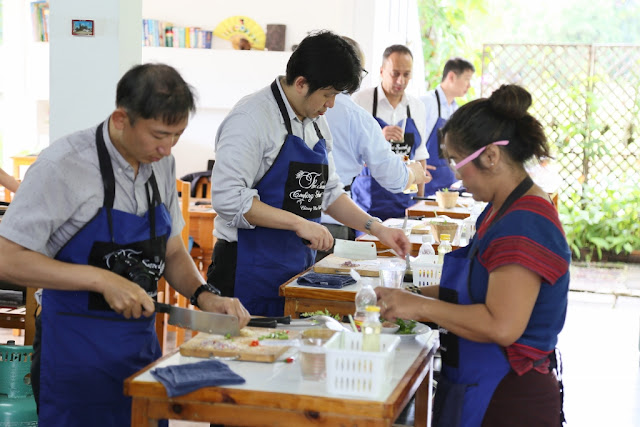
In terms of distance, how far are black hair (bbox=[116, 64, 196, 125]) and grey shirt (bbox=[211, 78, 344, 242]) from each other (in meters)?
0.99

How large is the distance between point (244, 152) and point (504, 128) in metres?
1.24

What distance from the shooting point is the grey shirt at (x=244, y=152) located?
11.5ft

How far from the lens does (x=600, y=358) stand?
6516 millimetres

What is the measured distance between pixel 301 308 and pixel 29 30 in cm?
674

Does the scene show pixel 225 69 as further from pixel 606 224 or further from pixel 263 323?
pixel 263 323

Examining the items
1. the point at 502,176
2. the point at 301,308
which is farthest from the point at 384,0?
the point at 502,176

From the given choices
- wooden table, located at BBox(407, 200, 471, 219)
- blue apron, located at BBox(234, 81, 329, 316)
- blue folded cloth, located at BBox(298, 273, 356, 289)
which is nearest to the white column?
blue apron, located at BBox(234, 81, 329, 316)

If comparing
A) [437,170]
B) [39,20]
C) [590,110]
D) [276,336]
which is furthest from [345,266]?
[590,110]

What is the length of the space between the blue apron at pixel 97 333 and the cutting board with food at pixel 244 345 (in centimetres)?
22

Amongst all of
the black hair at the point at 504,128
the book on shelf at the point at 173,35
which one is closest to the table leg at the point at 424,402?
the black hair at the point at 504,128

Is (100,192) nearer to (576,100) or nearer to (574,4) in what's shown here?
(576,100)

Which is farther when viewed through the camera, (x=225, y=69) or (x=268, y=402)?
(x=225, y=69)

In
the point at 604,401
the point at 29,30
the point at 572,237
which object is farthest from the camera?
the point at 572,237

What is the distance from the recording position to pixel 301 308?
357cm
